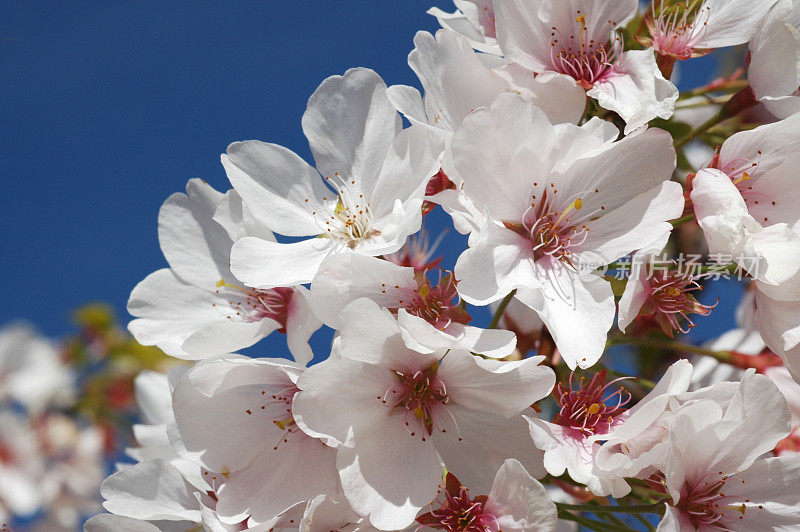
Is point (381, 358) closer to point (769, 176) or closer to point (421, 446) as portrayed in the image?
point (421, 446)

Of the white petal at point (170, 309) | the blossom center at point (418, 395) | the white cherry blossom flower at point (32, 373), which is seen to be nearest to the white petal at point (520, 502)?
the blossom center at point (418, 395)

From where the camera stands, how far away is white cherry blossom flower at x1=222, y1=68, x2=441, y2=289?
1.86m

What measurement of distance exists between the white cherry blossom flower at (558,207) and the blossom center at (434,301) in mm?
123

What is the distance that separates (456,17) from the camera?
2172 mm

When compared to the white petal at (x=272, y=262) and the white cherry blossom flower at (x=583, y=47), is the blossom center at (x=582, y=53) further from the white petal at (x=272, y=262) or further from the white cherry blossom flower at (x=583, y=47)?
the white petal at (x=272, y=262)

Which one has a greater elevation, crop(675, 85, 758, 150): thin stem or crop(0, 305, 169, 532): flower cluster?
crop(675, 85, 758, 150): thin stem

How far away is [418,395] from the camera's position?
5.61ft

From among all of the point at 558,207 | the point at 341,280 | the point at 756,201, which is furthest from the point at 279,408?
the point at 756,201

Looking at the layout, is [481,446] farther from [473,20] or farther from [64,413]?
[64,413]

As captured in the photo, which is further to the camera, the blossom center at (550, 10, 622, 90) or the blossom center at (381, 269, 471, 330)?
the blossom center at (550, 10, 622, 90)

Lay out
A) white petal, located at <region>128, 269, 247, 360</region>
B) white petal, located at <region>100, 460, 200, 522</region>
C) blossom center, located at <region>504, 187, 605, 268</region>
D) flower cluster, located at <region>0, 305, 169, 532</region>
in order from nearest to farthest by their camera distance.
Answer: blossom center, located at <region>504, 187, 605, 268</region>
white petal, located at <region>100, 460, 200, 522</region>
white petal, located at <region>128, 269, 247, 360</region>
flower cluster, located at <region>0, 305, 169, 532</region>

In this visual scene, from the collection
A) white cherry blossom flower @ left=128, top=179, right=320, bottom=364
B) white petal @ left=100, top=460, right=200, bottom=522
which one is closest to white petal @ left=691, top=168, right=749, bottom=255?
white cherry blossom flower @ left=128, top=179, right=320, bottom=364

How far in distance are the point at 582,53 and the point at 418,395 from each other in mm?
988

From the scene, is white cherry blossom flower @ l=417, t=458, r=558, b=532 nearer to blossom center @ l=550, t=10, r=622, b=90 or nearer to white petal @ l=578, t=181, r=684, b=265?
white petal @ l=578, t=181, r=684, b=265
